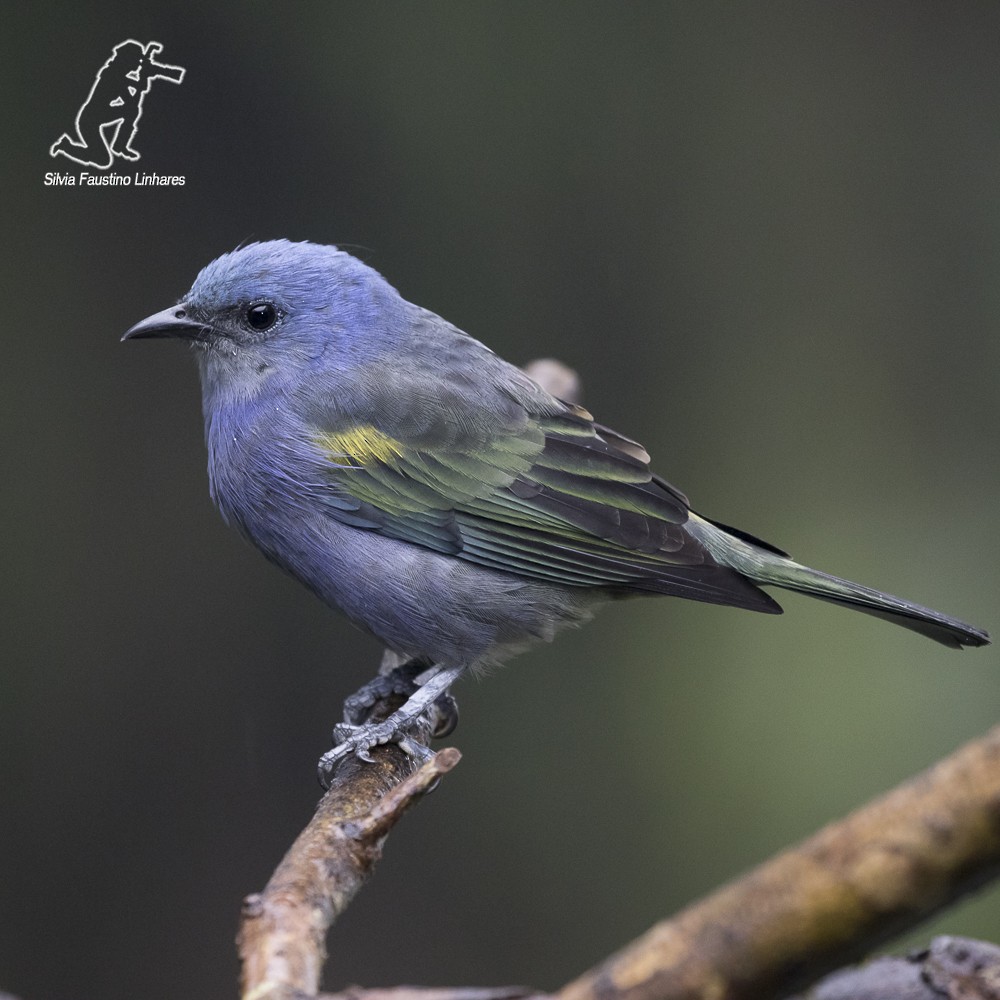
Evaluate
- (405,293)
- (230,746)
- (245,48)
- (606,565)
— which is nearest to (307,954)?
(606,565)

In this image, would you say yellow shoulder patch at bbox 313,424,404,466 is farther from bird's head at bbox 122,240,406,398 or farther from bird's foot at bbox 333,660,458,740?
bird's foot at bbox 333,660,458,740

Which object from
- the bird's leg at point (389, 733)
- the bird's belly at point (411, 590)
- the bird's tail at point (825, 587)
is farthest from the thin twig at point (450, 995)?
the bird's tail at point (825, 587)

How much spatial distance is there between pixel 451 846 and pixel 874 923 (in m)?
4.10

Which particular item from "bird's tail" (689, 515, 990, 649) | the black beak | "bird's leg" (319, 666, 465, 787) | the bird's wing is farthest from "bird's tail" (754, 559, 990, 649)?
the black beak

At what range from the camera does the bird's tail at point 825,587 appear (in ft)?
10.1

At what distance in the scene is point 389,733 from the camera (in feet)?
10.4

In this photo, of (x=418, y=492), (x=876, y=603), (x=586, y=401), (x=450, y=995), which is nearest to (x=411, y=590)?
(x=418, y=492)

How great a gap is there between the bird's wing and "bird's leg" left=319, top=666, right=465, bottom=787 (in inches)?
14.3

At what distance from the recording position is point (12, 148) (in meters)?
4.89

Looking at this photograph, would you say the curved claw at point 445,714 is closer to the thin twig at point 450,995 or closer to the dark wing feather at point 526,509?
the dark wing feather at point 526,509

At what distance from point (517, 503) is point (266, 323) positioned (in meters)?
0.91

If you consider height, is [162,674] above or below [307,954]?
below

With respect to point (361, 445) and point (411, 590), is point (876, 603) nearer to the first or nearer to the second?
point (411, 590)

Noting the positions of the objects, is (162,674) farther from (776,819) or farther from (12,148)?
(776,819)
